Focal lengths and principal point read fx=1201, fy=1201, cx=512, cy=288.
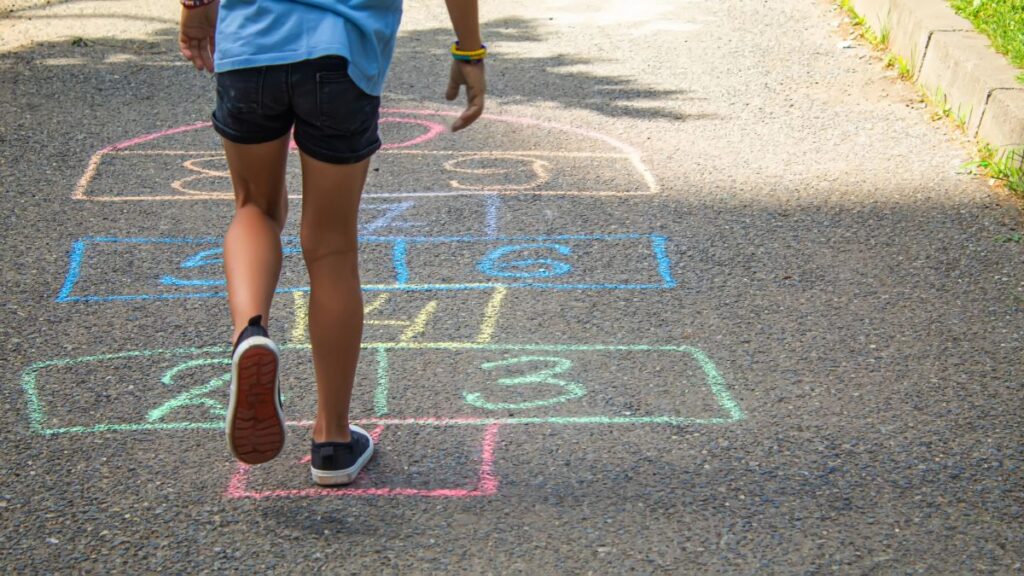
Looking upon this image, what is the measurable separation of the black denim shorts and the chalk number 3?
970mm

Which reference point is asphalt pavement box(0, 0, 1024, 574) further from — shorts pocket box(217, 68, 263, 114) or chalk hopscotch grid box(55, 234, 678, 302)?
shorts pocket box(217, 68, 263, 114)

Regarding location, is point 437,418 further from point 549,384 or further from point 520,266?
point 520,266

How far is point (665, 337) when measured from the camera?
12.6ft

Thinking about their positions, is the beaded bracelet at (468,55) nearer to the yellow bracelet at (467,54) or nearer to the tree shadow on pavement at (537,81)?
the yellow bracelet at (467,54)

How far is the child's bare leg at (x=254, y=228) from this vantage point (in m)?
2.71

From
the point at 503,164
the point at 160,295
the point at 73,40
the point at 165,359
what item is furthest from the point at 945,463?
the point at 73,40

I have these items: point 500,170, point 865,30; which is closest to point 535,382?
point 500,170

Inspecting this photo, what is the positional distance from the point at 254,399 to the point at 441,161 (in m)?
3.23

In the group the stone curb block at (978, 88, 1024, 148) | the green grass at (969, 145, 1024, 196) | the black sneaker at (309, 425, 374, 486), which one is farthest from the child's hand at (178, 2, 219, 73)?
the stone curb block at (978, 88, 1024, 148)

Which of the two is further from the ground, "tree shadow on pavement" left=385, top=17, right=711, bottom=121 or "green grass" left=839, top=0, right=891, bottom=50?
"green grass" left=839, top=0, right=891, bottom=50

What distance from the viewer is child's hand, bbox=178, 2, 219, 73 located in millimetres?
2852

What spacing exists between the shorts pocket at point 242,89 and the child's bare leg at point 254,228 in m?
0.10

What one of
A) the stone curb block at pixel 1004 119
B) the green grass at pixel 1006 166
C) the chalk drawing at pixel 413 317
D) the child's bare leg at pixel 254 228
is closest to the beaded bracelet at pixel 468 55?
the child's bare leg at pixel 254 228

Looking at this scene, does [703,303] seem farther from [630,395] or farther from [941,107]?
[941,107]
